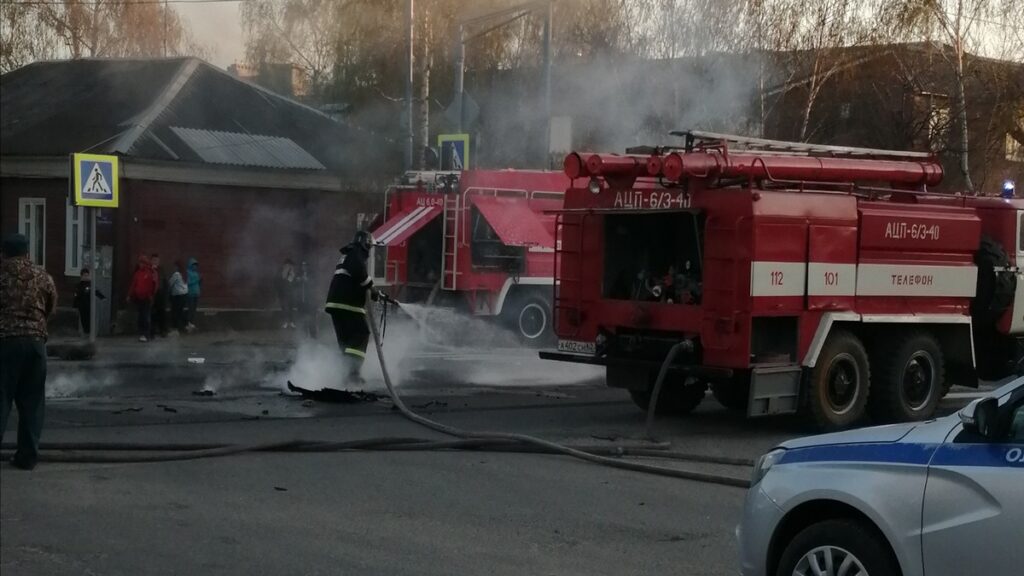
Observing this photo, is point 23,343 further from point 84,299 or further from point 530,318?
point 84,299

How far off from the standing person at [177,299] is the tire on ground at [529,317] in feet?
20.5

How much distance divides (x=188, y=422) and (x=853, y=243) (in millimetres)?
6241

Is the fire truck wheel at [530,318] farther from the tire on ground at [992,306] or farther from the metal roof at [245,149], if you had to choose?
the tire on ground at [992,306]

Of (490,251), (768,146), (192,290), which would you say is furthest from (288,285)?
(768,146)

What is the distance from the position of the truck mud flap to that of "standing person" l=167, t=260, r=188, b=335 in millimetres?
14368

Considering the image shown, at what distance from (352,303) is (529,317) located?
8248 mm

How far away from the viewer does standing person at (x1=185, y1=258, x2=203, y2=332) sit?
2320cm

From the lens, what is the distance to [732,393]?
12930 mm

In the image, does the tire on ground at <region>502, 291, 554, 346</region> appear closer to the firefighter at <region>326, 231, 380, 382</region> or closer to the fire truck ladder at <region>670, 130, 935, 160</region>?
the firefighter at <region>326, 231, 380, 382</region>

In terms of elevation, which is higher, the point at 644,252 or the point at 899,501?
the point at 644,252

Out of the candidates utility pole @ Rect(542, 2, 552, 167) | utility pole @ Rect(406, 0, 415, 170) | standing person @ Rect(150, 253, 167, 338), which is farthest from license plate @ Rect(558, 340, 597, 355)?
standing person @ Rect(150, 253, 167, 338)

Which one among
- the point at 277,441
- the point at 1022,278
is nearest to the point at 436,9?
the point at 1022,278

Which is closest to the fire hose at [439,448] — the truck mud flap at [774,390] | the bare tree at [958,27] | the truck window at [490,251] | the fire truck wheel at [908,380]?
the truck mud flap at [774,390]

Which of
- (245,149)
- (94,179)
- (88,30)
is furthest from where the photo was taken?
(88,30)
